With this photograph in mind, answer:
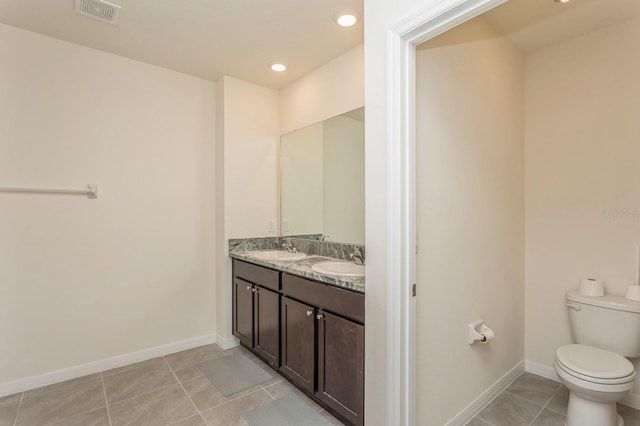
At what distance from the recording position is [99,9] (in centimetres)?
193

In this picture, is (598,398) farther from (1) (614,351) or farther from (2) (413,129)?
(2) (413,129)

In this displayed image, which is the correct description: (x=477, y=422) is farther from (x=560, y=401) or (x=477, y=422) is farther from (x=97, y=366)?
(x=97, y=366)

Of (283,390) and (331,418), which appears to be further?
(283,390)

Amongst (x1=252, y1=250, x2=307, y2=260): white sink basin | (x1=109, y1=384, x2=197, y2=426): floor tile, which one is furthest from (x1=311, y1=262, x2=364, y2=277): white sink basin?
(x1=109, y1=384, x2=197, y2=426): floor tile

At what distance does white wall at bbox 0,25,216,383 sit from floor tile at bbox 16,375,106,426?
7.4 inches

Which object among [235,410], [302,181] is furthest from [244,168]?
[235,410]

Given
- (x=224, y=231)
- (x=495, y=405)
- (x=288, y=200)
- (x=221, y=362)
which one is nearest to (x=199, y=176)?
(x=224, y=231)

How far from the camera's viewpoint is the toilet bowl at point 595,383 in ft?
5.20

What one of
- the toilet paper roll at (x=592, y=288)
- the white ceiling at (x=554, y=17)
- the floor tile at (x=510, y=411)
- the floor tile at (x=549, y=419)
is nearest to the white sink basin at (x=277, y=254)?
the floor tile at (x=510, y=411)

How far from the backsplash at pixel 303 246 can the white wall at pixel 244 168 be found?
6 centimetres

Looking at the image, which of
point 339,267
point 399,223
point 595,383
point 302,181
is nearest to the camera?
point 399,223

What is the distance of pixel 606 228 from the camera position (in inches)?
83.7

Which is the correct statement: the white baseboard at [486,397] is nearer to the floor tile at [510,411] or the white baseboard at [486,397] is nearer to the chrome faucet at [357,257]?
the floor tile at [510,411]

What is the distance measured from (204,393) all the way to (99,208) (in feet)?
5.22
